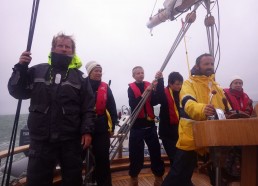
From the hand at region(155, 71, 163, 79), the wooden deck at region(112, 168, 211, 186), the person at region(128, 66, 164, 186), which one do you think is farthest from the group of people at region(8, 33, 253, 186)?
the wooden deck at region(112, 168, 211, 186)

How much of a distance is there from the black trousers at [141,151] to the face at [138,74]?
0.77 m

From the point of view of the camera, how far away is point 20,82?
81.6 inches

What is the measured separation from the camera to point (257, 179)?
4.14 feet

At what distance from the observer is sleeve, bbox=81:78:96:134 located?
2.19 m

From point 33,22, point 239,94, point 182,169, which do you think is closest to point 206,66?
point 182,169

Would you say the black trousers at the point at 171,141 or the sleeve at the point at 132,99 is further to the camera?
the sleeve at the point at 132,99

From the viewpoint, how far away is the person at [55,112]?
2.04 m

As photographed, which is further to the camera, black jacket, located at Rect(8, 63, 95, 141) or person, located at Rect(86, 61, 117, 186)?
person, located at Rect(86, 61, 117, 186)

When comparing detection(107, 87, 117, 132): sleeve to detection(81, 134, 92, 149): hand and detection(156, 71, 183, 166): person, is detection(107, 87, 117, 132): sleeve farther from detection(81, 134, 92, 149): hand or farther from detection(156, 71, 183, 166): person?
detection(81, 134, 92, 149): hand

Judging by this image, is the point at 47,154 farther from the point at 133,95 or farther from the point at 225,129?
the point at 133,95

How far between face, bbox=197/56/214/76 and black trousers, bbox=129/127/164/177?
4.82ft

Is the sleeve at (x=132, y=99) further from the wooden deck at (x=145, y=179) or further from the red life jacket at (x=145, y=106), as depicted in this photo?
the wooden deck at (x=145, y=179)

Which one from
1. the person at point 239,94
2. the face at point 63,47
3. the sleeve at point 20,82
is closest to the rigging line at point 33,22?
the sleeve at point 20,82

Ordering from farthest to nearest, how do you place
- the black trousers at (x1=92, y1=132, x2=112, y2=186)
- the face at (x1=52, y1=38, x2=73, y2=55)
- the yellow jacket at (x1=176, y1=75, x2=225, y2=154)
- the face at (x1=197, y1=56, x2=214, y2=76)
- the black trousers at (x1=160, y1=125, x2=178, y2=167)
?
the black trousers at (x1=160, y1=125, x2=178, y2=167), the black trousers at (x1=92, y1=132, x2=112, y2=186), the face at (x1=197, y1=56, x2=214, y2=76), the face at (x1=52, y1=38, x2=73, y2=55), the yellow jacket at (x1=176, y1=75, x2=225, y2=154)
